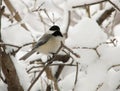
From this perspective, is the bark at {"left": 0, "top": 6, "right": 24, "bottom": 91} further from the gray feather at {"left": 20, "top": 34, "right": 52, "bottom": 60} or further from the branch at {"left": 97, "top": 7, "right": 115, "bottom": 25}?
the branch at {"left": 97, "top": 7, "right": 115, "bottom": 25}

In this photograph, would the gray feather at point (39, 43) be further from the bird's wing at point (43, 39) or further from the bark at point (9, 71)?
the bark at point (9, 71)

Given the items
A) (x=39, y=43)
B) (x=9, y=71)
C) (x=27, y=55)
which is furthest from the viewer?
(x=39, y=43)

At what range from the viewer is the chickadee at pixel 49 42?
140 centimetres

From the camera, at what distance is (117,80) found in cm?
112

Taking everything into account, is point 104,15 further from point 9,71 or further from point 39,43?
point 9,71

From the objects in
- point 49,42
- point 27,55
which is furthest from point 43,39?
point 27,55

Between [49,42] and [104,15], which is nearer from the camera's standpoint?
[104,15]

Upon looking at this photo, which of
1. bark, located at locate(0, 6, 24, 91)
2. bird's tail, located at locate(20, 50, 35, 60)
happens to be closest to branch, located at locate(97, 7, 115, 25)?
bird's tail, located at locate(20, 50, 35, 60)

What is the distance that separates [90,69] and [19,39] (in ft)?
0.77

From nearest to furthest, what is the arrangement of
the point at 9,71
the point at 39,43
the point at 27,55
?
1. the point at 9,71
2. the point at 27,55
3. the point at 39,43

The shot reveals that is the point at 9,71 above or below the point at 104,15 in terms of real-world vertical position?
below

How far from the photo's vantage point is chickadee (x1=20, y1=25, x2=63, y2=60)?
1403 millimetres

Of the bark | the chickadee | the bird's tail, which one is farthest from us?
the chickadee

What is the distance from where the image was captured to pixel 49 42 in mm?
1508
